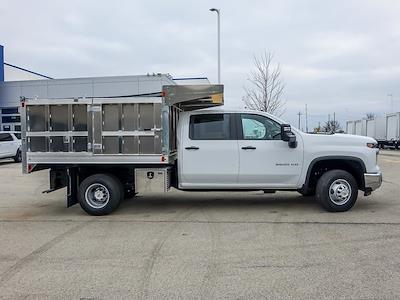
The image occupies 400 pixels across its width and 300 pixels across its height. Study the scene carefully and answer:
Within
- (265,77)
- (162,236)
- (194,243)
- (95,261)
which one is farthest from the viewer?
(265,77)

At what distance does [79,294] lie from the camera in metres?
4.73

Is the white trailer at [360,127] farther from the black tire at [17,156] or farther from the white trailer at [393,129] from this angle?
the black tire at [17,156]

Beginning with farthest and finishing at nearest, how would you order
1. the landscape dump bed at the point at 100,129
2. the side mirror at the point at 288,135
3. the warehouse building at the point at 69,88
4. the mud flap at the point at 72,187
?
the warehouse building at the point at 69,88
the mud flap at the point at 72,187
the side mirror at the point at 288,135
the landscape dump bed at the point at 100,129

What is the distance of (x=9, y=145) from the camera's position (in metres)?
23.8

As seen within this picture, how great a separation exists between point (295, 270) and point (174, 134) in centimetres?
469

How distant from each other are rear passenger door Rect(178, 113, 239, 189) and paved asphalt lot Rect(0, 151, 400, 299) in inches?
24.6

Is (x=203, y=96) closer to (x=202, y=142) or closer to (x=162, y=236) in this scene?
(x=202, y=142)

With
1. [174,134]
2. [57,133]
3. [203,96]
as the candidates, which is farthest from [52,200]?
[203,96]

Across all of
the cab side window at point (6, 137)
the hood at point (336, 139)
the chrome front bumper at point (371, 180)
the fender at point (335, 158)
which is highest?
the hood at point (336, 139)

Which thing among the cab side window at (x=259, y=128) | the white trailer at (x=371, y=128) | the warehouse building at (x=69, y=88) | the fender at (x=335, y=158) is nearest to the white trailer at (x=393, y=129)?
the white trailer at (x=371, y=128)

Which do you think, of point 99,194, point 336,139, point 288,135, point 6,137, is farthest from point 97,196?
point 6,137

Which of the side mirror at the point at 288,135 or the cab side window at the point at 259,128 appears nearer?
the side mirror at the point at 288,135

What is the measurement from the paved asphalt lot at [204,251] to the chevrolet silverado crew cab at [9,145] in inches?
558

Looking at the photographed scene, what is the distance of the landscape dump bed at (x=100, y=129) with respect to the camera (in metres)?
8.60
